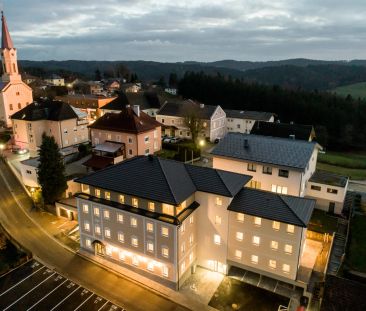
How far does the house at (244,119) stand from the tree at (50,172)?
52.2m

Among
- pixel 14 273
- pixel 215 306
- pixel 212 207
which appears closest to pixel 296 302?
pixel 215 306

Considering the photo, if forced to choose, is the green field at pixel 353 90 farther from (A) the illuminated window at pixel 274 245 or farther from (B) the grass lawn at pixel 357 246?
(A) the illuminated window at pixel 274 245

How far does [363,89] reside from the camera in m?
168

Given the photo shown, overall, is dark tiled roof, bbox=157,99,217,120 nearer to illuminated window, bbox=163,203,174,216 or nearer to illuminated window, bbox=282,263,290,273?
illuminated window, bbox=163,203,174,216

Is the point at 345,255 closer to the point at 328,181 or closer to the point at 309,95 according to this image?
the point at 328,181

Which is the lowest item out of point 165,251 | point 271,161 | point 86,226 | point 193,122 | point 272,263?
point 272,263

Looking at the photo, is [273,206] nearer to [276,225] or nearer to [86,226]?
[276,225]

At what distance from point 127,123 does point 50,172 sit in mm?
18179

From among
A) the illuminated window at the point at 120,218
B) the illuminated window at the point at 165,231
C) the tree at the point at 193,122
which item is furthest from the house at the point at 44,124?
the illuminated window at the point at 165,231

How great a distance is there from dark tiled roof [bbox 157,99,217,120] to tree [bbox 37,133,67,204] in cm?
3853

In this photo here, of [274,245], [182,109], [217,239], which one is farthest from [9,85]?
[274,245]

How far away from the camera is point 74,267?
1357 inches

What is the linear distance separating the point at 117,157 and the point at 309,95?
261 feet

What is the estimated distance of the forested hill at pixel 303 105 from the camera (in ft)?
303
